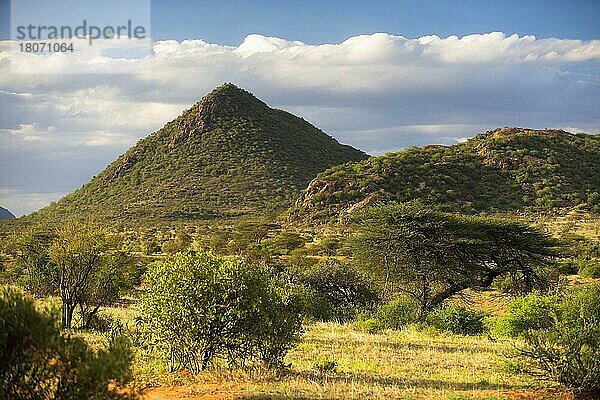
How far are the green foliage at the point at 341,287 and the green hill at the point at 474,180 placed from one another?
29.0 meters

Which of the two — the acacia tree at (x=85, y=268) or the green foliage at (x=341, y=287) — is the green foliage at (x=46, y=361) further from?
the green foliage at (x=341, y=287)

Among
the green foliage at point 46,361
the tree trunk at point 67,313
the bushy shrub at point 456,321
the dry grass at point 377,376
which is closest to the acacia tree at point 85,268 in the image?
the tree trunk at point 67,313

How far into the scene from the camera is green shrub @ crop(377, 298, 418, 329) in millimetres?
23875

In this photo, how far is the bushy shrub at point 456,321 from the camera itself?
22234mm

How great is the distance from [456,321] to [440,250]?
18.7ft

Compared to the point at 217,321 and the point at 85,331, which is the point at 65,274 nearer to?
the point at 85,331

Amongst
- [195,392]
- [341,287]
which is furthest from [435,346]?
Answer: [341,287]

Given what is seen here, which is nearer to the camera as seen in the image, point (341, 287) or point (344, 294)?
point (341, 287)

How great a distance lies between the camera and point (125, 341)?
7668 millimetres

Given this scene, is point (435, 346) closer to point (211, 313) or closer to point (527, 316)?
point (527, 316)

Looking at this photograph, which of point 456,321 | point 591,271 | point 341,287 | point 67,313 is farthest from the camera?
point 591,271

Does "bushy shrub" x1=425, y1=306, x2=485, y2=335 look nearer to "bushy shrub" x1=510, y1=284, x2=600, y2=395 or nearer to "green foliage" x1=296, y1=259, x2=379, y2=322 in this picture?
"green foliage" x1=296, y1=259, x2=379, y2=322

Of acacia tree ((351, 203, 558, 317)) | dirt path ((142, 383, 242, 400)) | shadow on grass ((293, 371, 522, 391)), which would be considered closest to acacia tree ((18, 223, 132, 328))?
dirt path ((142, 383, 242, 400))

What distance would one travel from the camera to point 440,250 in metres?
27.7
